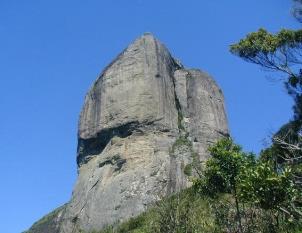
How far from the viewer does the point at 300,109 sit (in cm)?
2947

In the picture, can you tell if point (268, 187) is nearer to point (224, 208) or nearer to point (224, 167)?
point (224, 167)

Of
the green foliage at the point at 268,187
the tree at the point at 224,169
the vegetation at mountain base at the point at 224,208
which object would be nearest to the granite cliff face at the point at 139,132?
the vegetation at mountain base at the point at 224,208

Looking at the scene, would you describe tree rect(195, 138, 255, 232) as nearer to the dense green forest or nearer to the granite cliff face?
the dense green forest

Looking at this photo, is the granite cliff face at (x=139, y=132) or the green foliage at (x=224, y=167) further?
the granite cliff face at (x=139, y=132)

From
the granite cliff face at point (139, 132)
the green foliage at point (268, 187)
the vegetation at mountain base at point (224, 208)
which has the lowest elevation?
the green foliage at point (268, 187)

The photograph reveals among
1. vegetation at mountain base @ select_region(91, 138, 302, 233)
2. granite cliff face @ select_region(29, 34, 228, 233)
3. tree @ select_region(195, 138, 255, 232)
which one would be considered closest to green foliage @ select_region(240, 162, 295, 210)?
vegetation at mountain base @ select_region(91, 138, 302, 233)

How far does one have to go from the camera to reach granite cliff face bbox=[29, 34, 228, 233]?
6184 cm

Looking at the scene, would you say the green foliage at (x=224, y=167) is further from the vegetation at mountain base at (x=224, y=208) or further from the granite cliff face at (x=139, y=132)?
the granite cliff face at (x=139, y=132)

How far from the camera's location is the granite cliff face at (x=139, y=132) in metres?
61.8

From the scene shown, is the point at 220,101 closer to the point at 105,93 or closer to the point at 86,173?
the point at 105,93

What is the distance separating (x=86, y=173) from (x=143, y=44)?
776 inches

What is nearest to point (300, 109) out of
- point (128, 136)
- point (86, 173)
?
point (128, 136)

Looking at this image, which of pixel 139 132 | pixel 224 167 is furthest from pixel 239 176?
pixel 139 132

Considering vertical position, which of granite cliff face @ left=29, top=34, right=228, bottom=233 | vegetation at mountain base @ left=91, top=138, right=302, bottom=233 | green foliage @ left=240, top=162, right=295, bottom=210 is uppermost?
granite cliff face @ left=29, top=34, right=228, bottom=233
